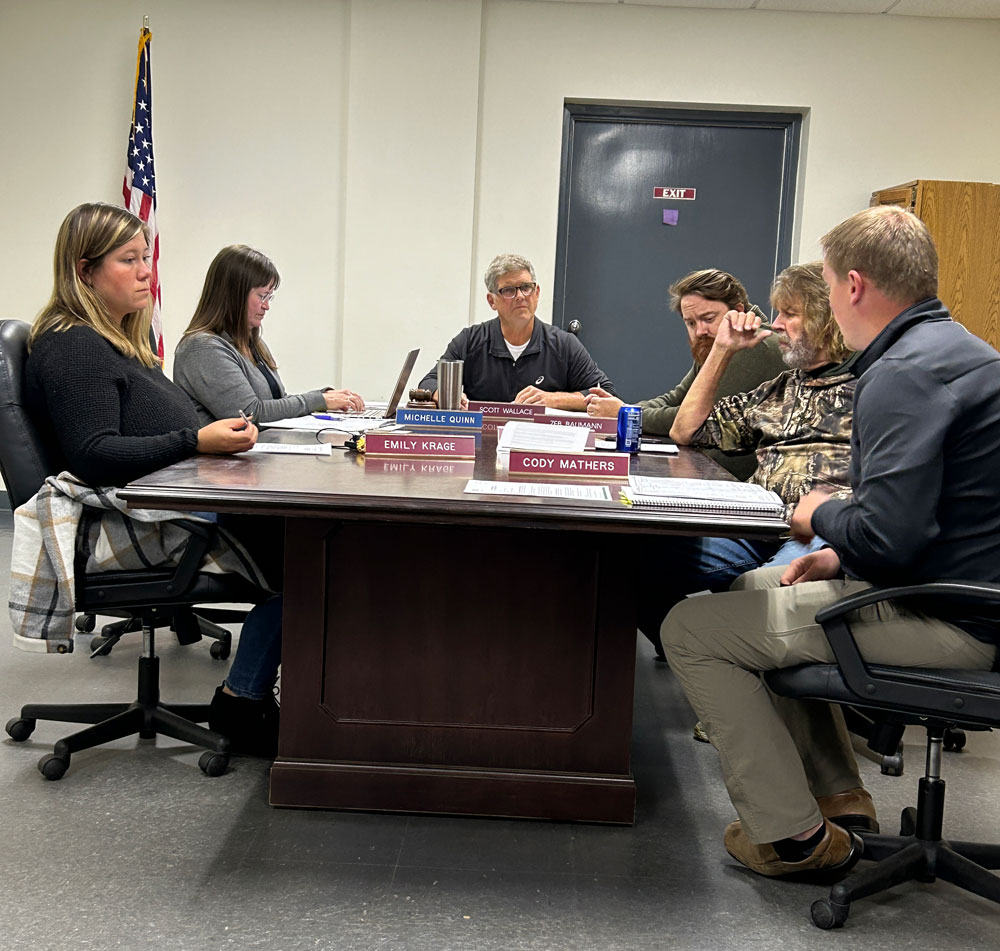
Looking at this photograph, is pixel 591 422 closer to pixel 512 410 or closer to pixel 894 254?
pixel 512 410

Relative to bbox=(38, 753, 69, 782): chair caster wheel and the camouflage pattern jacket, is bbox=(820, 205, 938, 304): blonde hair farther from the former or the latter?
bbox=(38, 753, 69, 782): chair caster wheel

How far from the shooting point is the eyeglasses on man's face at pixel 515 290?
13.0 feet

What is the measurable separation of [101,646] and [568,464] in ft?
6.02

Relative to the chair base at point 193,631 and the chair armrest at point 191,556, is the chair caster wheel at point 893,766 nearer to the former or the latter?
the chair armrest at point 191,556

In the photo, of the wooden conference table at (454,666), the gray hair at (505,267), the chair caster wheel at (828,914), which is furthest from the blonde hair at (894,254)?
the gray hair at (505,267)

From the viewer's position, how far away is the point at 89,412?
226 cm

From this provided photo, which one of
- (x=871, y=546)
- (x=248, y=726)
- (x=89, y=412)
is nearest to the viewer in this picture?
(x=871, y=546)

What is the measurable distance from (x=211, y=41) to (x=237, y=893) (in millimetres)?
4656

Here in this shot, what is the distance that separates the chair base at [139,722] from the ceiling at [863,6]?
164 inches

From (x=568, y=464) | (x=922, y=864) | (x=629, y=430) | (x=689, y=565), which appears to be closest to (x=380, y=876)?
(x=568, y=464)

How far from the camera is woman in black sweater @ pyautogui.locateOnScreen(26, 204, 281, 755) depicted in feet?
7.41

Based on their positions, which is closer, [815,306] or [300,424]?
[815,306]

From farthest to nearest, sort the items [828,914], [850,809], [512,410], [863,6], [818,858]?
[863,6] → [512,410] → [850,809] → [818,858] → [828,914]

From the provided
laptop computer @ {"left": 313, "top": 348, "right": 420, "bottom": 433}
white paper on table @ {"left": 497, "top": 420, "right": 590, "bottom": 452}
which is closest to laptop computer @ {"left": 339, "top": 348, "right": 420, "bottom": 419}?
laptop computer @ {"left": 313, "top": 348, "right": 420, "bottom": 433}
